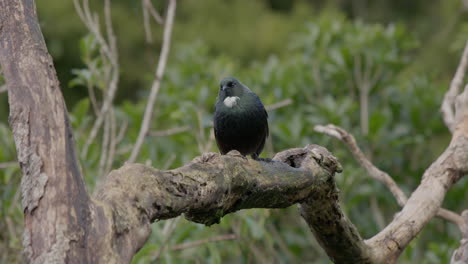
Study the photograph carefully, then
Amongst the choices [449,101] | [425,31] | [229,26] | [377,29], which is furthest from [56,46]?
[449,101]

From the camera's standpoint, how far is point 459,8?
28.8 ft

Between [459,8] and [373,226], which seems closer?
[373,226]

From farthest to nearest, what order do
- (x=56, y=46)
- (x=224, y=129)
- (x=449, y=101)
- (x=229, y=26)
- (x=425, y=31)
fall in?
1. (x=229, y=26)
2. (x=56, y=46)
3. (x=425, y=31)
4. (x=449, y=101)
5. (x=224, y=129)

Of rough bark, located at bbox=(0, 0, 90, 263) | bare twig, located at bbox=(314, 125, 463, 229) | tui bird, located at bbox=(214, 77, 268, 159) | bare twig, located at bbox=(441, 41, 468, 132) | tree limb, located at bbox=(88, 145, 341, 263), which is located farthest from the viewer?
bare twig, located at bbox=(441, 41, 468, 132)

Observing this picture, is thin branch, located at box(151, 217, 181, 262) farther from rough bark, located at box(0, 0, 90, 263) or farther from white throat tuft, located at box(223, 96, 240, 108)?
rough bark, located at box(0, 0, 90, 263)

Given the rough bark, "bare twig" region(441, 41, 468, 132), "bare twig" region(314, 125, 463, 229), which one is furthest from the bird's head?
the rough bark

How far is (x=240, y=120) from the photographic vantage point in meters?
3.57

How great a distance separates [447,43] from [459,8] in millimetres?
821

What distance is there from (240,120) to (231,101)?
0.14m

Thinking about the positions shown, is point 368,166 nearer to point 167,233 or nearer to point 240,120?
point 240,120

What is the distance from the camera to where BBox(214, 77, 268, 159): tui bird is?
3.58 metres

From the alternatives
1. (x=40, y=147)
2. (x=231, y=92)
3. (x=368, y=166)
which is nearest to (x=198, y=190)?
(x=40, y=147)

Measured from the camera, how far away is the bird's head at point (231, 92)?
3.65 m

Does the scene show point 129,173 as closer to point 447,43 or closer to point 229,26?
point 447,43
